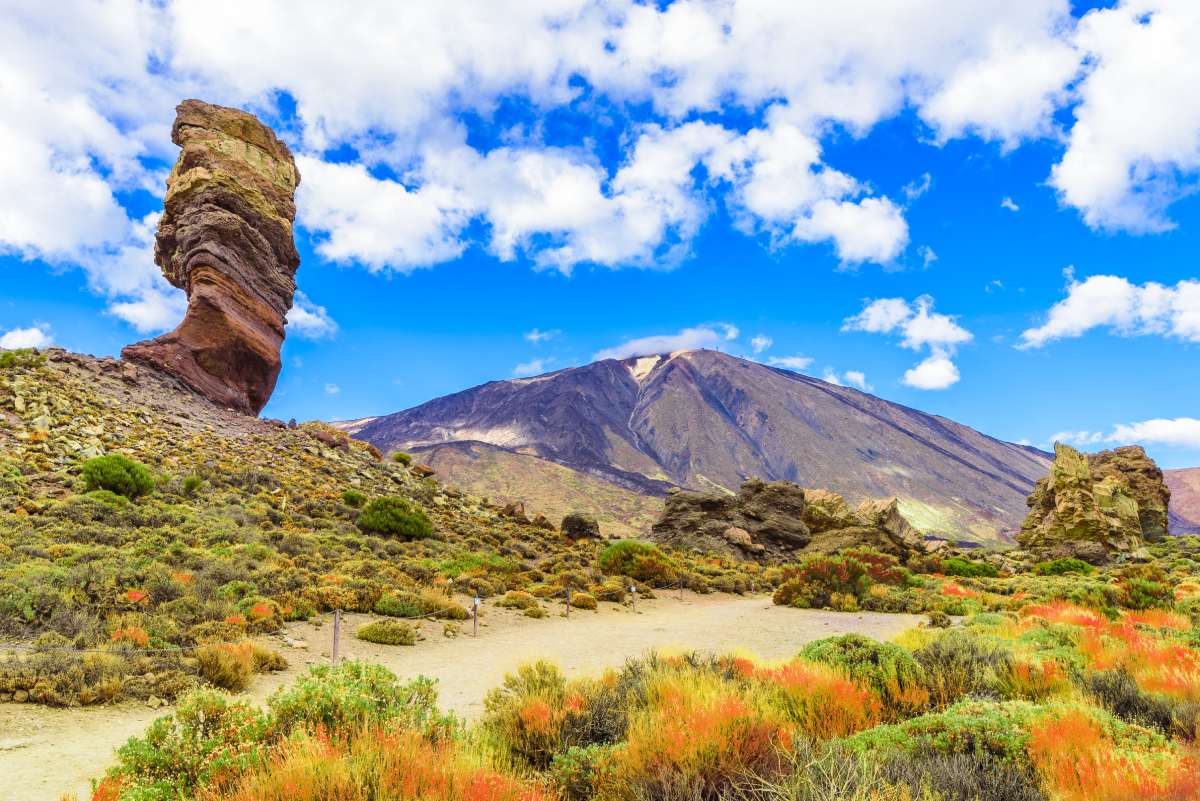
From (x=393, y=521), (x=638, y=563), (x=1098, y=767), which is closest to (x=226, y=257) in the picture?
(x=393, y=521)

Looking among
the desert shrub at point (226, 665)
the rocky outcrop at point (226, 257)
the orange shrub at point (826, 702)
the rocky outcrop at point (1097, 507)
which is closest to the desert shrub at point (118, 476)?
the desert shrub at point (226, 665)

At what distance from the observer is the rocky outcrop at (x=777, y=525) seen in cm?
3519

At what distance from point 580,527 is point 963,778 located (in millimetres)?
32575

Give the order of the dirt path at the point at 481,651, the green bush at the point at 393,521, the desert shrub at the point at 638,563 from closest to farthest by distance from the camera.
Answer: the dirt path at the point at 481,651, the green bush at the point at 393,521, the desert shrub at the point at 638,563

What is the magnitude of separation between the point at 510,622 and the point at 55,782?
1061 cm

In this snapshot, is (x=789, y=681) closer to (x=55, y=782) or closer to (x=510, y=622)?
(x=55, y=782)

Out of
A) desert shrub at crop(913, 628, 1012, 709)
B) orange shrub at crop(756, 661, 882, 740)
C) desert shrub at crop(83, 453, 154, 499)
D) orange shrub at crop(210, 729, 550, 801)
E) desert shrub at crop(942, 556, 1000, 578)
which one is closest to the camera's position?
orange shrub at crop(210, 729, 550, 801)

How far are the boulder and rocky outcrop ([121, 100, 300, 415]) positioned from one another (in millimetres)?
20449

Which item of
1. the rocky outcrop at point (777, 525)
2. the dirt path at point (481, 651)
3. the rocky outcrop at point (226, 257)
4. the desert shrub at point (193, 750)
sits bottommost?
the dirt path at point (481, 651)

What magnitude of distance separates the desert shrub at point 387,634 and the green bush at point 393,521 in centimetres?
1255

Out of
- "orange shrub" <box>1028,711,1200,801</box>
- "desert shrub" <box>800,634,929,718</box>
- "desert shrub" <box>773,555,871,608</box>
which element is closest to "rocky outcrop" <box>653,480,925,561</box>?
"desert shrub" <box>773,555,871,608</box>

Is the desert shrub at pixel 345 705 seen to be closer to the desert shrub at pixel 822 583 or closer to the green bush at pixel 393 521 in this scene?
the desert shrub at pixel 822 583

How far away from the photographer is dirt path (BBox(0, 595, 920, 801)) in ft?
18.9

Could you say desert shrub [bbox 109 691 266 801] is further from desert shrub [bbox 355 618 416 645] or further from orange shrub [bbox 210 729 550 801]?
desert shrub [bbox 355 618 416 645]
